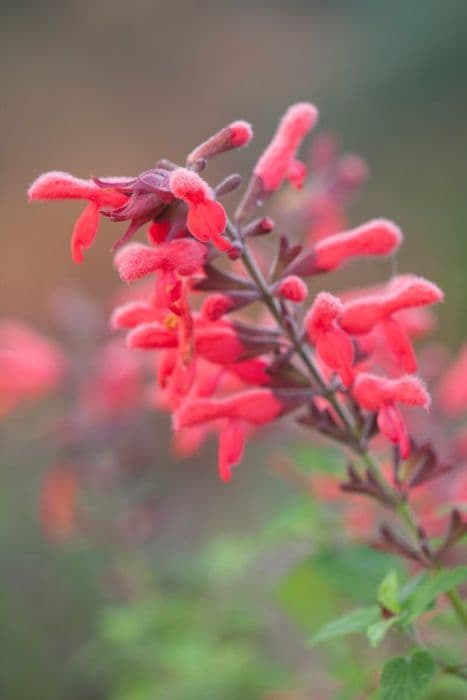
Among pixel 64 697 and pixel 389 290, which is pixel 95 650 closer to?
pixel 64 697

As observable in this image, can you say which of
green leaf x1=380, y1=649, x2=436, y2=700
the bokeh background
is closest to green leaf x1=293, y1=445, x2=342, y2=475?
green leaf x1=380, y1=649, x2=436, y2=700

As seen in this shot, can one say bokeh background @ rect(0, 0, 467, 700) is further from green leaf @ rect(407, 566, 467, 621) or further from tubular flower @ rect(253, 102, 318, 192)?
green leaf @ rect(407, 566, 467, 621)

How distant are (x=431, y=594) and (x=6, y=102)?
9.59 m

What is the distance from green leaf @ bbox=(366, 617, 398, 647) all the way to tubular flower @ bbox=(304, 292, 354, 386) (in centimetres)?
37

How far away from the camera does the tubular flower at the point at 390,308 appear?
1.61m

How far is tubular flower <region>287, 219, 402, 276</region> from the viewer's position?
65.4 inches

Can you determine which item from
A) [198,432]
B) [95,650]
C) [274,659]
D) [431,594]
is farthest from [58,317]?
[431,594]

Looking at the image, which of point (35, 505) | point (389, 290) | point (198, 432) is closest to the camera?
point (389, 290)

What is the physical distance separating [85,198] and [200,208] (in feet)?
0.74

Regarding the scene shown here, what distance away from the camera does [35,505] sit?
202 inches

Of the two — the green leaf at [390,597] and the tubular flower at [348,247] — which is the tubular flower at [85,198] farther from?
the green leaf at [390,597]

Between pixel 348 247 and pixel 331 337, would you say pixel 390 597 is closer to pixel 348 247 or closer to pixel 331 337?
pixel 331 337

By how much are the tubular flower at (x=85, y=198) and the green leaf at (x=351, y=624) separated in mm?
694

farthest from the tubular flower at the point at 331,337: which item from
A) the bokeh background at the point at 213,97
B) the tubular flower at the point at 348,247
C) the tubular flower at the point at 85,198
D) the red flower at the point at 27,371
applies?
the bokeh background at the point at 213,97
